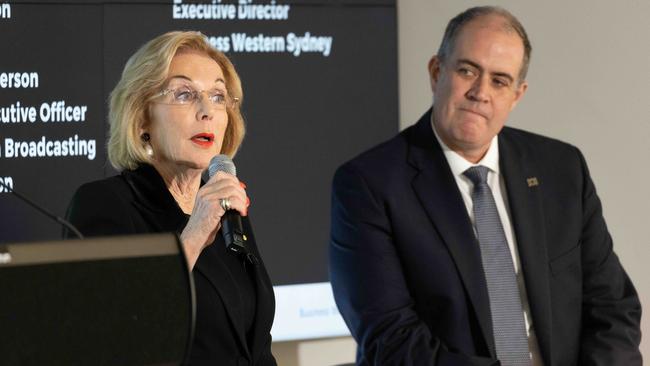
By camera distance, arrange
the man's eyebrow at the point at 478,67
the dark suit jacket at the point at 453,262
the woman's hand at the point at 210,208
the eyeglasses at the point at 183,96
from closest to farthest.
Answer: the woman's hand at the point at 210,208 < the eyeglasses at the point at 183,96 < the dark suit jacket at the point at 453,262 < the man's eyebrow at the point at 478,67

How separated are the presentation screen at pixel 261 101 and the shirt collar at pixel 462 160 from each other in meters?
1.16

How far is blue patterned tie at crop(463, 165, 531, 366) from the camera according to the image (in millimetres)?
2857

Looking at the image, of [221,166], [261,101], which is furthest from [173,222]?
[261,101]

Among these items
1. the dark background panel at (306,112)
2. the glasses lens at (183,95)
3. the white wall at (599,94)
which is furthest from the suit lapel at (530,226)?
the white wall at (599,94)

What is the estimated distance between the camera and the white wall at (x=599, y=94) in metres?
4.44

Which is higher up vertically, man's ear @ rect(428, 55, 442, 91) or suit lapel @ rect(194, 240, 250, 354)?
man's ear @ rect(428, 55, 442, 91)

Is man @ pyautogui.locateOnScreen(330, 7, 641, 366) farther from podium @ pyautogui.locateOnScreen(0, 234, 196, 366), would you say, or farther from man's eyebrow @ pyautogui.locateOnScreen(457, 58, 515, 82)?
podium @ pyautogui.locateOnScreen(0, 234, 196, 366)

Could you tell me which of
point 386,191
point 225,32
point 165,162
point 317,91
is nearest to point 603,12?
point 317,91

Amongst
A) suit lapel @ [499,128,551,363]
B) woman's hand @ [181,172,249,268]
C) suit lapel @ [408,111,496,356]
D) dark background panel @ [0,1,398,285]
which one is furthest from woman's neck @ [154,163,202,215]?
dark background panel @ [0,1,398,285]

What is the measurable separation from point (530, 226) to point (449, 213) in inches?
10.2

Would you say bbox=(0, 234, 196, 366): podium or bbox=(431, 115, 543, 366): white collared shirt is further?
bbox=(431, 115, 543, 366): white collared shirt

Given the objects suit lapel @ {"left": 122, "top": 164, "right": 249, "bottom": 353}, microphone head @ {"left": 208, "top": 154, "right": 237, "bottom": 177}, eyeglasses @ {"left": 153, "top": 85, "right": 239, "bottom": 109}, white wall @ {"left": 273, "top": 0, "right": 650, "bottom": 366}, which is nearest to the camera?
microphone head @ {"left": 208, "top": 154, "right": 237, "bottom": 177}

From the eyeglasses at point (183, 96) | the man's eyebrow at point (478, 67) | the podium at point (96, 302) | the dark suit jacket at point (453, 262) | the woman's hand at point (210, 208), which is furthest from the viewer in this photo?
the man's eyebrow at point (478, 67)

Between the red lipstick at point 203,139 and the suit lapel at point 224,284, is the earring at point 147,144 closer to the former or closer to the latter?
the red lipstick at point 203,139
